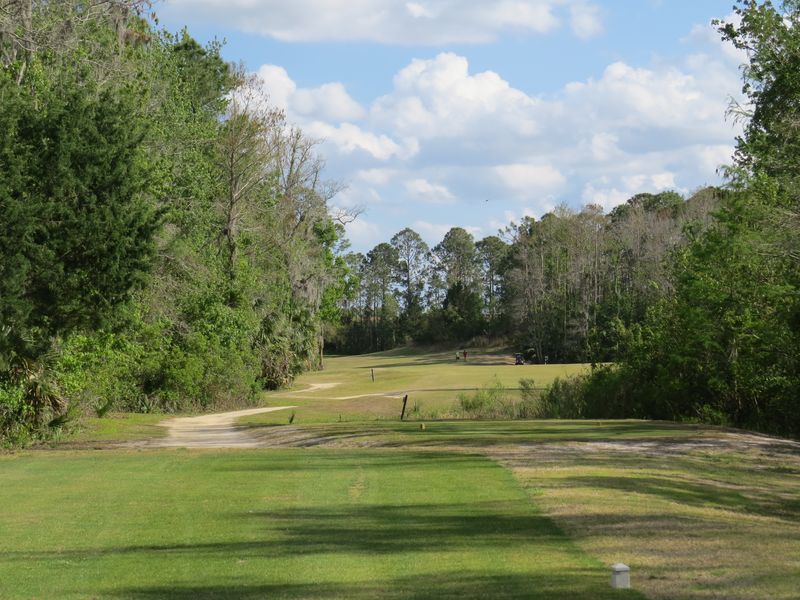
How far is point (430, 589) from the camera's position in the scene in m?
8.35

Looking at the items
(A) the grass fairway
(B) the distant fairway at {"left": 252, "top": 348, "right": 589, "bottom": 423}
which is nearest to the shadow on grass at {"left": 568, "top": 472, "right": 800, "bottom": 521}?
(A) the grass fairway

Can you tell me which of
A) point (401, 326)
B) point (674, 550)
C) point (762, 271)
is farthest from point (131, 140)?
point (401, 326)

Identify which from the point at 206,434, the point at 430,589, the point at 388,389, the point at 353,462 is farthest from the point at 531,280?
the point at 430,589

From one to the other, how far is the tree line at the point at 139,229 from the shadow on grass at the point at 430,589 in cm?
1370

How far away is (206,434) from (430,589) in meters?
20.4

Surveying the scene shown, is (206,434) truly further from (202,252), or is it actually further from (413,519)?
(413,519)

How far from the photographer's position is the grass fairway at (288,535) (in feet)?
28.4

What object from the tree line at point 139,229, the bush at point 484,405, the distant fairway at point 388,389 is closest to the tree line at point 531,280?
the distant fairway at point 388,389

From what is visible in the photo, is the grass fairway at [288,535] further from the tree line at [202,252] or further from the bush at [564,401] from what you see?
the bush at [564,401]

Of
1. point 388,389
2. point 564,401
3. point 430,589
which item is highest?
point 430,589

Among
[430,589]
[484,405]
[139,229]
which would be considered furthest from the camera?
[484,405]

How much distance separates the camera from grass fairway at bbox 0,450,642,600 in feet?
28.4

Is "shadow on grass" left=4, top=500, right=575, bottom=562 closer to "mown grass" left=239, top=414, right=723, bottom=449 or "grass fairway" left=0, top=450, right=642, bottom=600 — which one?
"grass fairway" left=0, top=450, right=642, bottom=600

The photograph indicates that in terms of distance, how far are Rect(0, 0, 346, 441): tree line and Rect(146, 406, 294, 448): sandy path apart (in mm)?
2742
